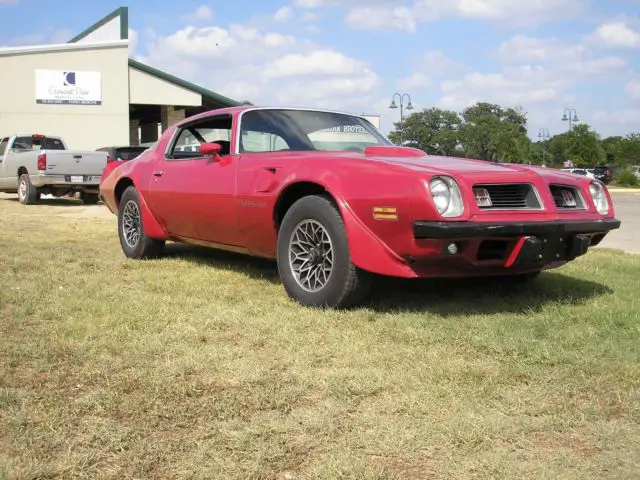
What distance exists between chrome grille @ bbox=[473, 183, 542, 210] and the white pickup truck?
1211cm

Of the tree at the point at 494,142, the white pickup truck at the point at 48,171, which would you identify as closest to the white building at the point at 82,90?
the white pickup truck at the point at 48,171

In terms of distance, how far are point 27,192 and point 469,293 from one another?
509 inches

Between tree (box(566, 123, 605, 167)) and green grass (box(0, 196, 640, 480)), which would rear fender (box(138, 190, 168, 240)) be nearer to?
green grass (box(0, 196, 640, 480))

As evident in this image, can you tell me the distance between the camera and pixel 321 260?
4.42 m

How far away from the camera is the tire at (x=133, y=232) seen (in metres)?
6.50

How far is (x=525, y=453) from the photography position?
2355mm

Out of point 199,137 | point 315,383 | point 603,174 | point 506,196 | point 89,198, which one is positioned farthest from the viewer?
point 603,174

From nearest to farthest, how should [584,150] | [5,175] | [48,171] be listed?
[48,171] → [5,175] → [584,150]

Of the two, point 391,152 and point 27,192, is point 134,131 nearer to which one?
point 27,192

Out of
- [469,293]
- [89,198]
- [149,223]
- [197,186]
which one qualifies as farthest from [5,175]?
[469,293]

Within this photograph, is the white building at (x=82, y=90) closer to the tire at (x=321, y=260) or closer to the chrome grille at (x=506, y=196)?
the tire at (x=321, y=260)

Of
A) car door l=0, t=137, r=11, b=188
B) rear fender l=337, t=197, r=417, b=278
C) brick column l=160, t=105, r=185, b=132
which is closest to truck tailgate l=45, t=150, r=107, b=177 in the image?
car door l=0, t=137, r=11, b=188

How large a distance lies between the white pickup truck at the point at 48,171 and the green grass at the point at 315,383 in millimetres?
10171

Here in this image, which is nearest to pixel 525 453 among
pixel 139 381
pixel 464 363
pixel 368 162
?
pixel 464 363
